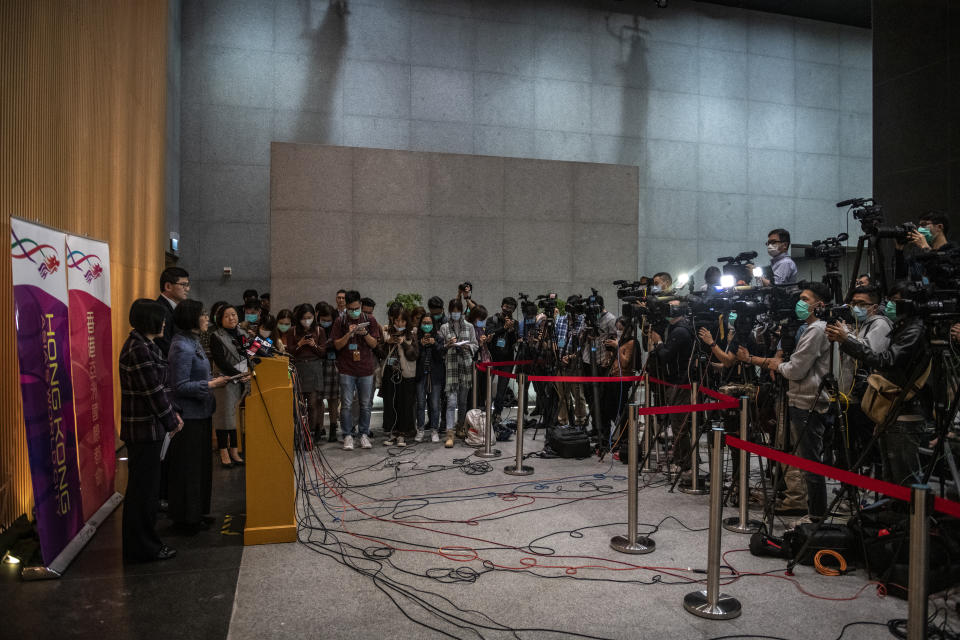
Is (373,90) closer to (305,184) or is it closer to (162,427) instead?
(305,184)

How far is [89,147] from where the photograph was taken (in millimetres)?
5676

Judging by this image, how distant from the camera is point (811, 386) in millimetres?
4391

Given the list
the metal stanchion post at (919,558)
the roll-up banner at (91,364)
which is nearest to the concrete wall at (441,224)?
the roll-up banner at (91,364)

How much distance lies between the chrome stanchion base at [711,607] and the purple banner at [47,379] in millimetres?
3306

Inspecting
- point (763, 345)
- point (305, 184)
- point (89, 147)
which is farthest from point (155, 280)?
point (763, 345)

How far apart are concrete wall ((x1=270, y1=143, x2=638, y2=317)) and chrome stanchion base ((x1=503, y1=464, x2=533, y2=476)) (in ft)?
14.2

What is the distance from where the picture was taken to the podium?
4184 mm

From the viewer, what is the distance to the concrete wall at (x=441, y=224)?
30.1ft

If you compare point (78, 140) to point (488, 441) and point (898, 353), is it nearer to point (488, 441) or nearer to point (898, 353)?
point (488, 441)

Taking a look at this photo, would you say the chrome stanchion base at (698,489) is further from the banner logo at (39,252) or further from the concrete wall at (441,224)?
the concrete wall at (441,224)

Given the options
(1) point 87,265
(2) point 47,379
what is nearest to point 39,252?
(2) point 47,379

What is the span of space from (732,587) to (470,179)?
7.52 metres

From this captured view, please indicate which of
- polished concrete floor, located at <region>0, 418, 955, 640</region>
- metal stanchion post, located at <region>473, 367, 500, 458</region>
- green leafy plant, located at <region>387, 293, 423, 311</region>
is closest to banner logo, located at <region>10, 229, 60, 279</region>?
polished concrete floor, located at <region>0, 418, 955, 640</region>

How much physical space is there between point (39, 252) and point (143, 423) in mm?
1079
